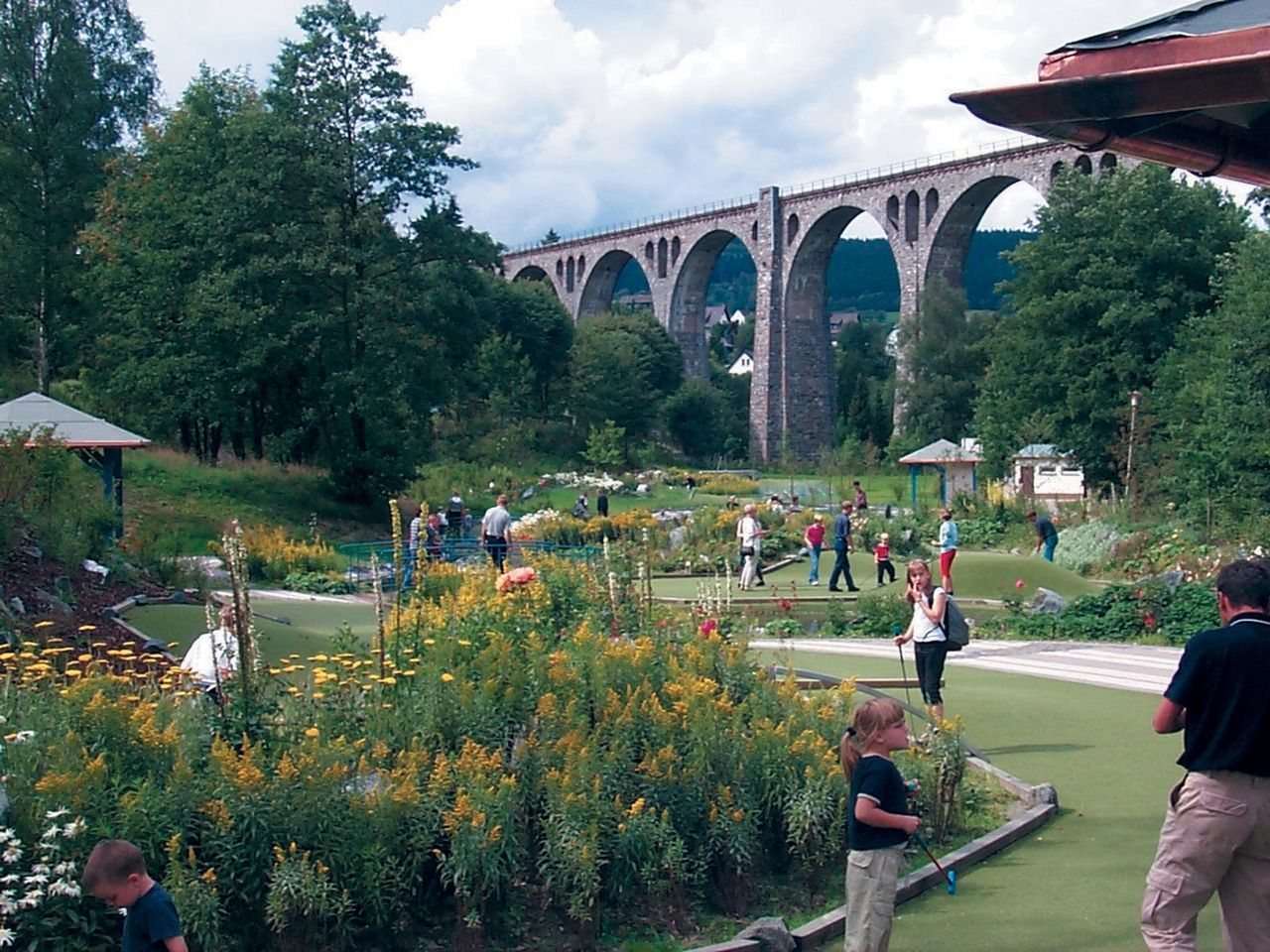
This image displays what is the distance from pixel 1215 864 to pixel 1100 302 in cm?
2728

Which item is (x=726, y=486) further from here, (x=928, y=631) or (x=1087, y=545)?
(x=928, y=631)

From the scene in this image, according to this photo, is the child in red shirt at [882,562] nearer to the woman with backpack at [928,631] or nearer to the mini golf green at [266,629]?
the mini golf green at [266,629]

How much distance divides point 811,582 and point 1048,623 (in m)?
5.41

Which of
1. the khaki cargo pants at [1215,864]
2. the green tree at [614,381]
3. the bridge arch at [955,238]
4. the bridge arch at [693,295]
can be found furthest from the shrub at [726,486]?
the khaki cargo pants at [1215,864]

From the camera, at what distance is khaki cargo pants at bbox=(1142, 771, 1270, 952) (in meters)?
3.77

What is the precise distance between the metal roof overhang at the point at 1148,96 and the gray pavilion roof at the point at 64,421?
661 inches

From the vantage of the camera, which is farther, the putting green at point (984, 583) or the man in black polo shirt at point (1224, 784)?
the putting green at point (984, 583)

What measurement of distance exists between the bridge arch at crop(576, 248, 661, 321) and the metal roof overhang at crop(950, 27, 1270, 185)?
76.0 meters

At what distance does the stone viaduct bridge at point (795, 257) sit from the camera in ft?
176

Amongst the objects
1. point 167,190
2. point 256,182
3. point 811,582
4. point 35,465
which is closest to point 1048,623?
point 811,582

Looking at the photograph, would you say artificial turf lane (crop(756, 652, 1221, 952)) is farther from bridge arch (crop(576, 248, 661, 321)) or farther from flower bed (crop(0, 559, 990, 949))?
bridge arch (crop(576, 248, 661, 321))

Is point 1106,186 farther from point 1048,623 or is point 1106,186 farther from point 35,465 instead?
point 35,465

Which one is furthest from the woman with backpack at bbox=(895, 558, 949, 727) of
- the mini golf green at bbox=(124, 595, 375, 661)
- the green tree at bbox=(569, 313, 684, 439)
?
the green tree at bbox=(569, 313, 684, 439)

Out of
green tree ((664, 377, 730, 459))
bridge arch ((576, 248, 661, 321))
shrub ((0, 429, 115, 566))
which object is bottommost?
shrub ((0, 429, 115, 566))
